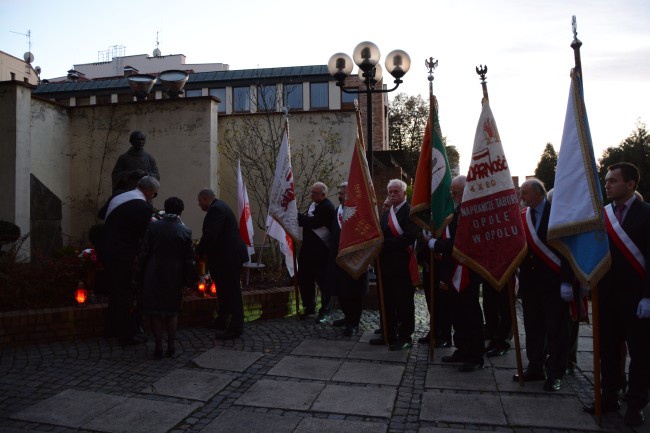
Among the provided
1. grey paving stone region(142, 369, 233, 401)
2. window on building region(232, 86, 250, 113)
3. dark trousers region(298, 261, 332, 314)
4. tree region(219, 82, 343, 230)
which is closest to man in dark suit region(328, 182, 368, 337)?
dark trousers region(298, 261, 332, 314)

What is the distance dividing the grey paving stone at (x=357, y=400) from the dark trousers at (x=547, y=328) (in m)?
1.42

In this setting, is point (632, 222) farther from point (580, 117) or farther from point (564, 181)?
point (580, 117)

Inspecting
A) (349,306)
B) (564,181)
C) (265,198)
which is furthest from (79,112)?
(564,181)

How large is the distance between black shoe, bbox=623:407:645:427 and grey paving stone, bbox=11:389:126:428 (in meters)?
4.01

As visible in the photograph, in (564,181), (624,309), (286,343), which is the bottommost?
(286,343)

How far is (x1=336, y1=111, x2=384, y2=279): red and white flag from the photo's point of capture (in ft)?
22.6

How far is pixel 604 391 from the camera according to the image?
478 cm

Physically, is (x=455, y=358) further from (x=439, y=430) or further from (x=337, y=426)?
(x=337, y=426)

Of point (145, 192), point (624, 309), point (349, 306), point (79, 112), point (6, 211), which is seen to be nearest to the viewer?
point (624, 309)

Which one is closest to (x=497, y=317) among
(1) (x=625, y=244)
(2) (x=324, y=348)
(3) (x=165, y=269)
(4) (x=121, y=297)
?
(2) (x=324, y=348)

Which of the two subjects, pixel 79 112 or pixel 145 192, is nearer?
pixel 145 192

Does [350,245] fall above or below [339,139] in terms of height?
below

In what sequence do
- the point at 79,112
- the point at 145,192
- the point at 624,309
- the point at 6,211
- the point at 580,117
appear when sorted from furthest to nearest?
1. the point at 79,112
2. the point at 6,211
3. the point at 145,192
4. the point at 580,117
5. the point at 624,309

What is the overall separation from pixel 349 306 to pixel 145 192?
117 inches
